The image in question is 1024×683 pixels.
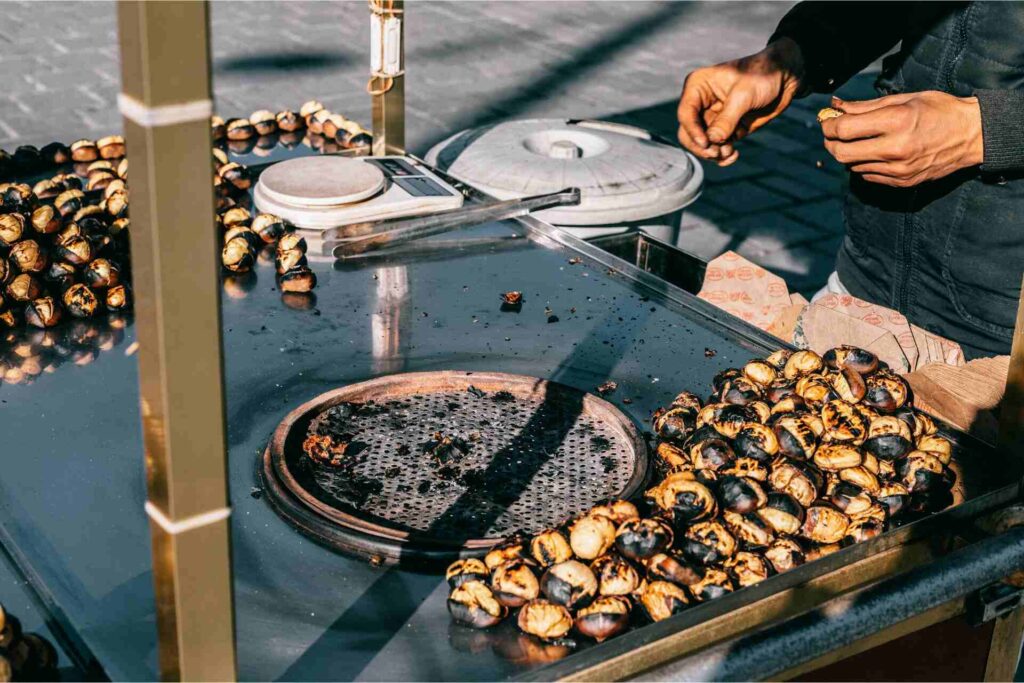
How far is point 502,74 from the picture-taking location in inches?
280

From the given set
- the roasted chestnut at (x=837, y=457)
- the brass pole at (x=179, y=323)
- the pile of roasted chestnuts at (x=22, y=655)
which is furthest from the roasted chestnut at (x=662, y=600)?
the pile of roasted chestnuts at (x=22, y=655)

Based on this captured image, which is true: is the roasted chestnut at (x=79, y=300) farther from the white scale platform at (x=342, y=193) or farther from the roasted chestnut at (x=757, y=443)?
the roasted chestnut at (x=757, y=443)

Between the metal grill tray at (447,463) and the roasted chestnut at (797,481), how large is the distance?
208 millimetres

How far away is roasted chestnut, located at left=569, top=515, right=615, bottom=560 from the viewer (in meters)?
1.42

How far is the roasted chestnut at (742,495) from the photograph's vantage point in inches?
59.8

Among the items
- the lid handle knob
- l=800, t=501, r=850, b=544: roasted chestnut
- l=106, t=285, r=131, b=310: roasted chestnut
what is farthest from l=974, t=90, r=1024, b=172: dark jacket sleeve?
l=106, t=285, r=131, b=310: roasted chestnut

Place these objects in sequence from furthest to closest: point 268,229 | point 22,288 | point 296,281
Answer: point 268,229, point 296,281, point 22,288

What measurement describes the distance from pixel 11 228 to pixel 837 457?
1557 mm

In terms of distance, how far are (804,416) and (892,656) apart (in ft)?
1.18

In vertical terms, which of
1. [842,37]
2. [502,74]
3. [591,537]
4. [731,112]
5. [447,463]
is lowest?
[502,74]

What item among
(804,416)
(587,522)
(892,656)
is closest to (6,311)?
(587,522)

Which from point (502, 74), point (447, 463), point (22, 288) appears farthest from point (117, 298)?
point (502, 74)

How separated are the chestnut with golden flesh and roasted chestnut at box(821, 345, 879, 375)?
60cm

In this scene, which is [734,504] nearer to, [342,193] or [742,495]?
[742,495]
